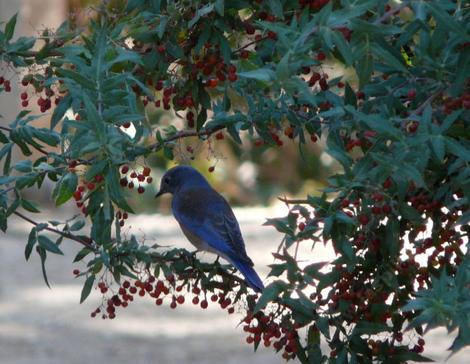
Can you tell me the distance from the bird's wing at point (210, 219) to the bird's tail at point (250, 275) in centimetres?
26

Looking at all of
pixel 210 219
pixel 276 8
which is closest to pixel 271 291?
pixel 276 8

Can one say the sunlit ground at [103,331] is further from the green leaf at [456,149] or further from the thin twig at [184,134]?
the green leaf at [456,149]

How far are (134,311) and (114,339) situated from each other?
0.68 meters

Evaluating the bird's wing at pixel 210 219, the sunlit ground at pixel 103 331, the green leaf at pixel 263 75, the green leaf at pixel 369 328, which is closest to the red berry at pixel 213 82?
the green leaf at pixel 369 328

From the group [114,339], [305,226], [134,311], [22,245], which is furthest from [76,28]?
[22,245]

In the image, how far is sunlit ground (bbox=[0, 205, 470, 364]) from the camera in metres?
6.77

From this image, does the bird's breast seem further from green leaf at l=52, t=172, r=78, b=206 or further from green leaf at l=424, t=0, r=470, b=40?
green leaf at l=424, t=0, r=470, b=40

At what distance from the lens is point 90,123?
2271mm

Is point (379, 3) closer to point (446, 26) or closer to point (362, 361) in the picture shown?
point (446, 26)

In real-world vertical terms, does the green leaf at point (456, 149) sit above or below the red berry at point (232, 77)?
below

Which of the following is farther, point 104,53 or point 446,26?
point 104,53

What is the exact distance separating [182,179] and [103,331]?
2401 millimetres

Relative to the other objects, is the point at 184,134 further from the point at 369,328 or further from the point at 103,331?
the point at 103,331

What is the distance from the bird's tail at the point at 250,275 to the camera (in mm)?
3326
